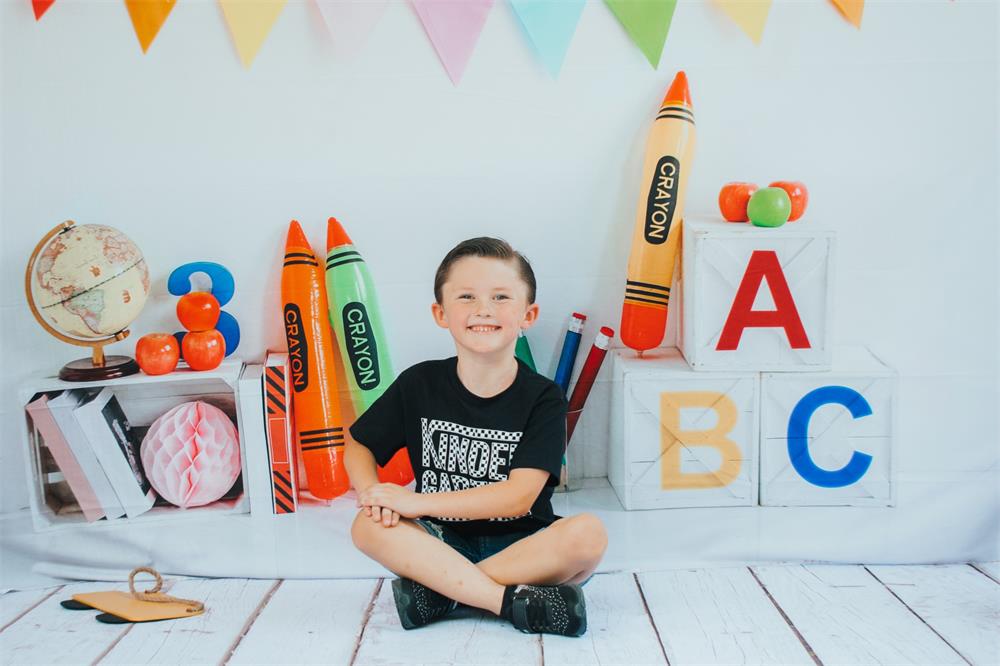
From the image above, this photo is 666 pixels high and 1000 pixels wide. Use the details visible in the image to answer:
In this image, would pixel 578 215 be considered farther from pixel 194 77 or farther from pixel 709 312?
pixel 194 77

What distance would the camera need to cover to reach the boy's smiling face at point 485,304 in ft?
4.23

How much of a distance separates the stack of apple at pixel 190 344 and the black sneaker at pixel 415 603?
1.72ft

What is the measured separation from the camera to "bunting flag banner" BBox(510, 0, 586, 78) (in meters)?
1.52

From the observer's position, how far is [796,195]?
1.48 metres

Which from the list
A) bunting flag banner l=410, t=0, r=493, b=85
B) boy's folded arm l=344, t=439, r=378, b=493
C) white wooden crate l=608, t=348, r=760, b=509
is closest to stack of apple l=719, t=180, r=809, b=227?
white wooden crate l=608, t=348, r=760, b=509

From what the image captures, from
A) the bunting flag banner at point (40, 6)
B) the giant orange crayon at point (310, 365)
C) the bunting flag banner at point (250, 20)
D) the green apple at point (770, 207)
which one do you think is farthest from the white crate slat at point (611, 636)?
the bunting flag banner at point (40, 6)

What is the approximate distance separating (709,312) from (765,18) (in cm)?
51

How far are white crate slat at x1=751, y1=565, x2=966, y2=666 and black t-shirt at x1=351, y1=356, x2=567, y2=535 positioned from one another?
0.37 meters

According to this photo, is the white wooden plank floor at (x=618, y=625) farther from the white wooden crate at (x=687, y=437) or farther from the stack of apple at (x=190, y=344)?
the stack of apple at (x=190, y=344)

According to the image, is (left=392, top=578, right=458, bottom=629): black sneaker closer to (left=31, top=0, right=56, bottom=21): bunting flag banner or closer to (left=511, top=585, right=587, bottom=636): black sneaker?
(left=511, top=585, right=587, bottom=636): black sneaker

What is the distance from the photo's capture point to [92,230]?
1466 millimetres

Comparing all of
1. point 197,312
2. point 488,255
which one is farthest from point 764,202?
point 197,312

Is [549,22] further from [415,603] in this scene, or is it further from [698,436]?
[415,603]

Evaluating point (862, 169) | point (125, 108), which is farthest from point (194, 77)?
point (862, 169)
